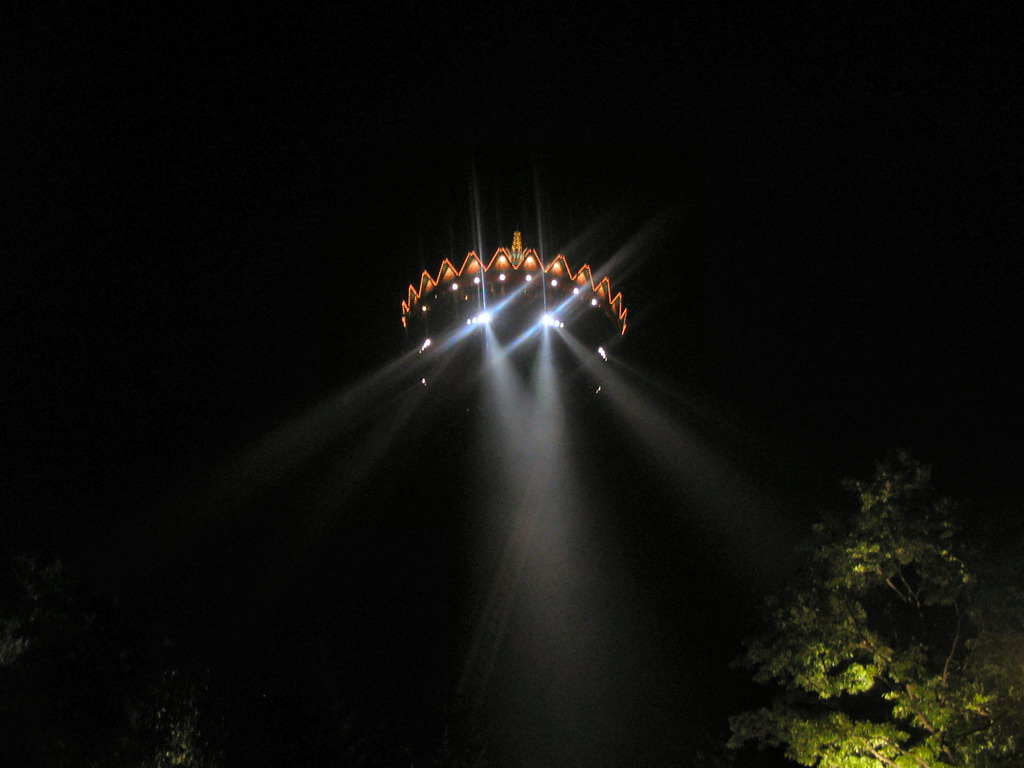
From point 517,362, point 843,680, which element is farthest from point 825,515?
point 517,362

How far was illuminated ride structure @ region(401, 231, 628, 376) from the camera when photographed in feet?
222

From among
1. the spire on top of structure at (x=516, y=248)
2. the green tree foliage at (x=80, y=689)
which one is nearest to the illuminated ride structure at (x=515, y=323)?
the spire on top of structure at (x=516, y=248)

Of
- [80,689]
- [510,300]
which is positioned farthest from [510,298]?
[80,689]

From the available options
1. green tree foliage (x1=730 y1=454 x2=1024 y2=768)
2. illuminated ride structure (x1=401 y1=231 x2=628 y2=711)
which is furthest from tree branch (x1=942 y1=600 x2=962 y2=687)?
illuminated ride structure (x1=401 y1=231 x2=628 y2=711)

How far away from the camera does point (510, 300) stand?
6850 centimetres

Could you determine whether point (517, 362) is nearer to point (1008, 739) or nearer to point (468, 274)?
point (468, 274)

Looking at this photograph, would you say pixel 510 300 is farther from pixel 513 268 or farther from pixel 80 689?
pixel 80 689

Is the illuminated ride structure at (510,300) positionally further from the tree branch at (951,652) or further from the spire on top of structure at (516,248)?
the tree branch at (951,652)

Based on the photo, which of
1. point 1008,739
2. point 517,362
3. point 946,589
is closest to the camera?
point 1008,739

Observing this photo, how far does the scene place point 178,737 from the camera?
1177 cm

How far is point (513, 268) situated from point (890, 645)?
2292 inches

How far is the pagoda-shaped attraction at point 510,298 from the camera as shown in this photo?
67.8 metres

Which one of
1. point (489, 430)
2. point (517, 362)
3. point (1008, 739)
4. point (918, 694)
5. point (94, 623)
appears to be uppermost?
point (517, 362)

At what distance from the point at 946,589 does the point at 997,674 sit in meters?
1.19
